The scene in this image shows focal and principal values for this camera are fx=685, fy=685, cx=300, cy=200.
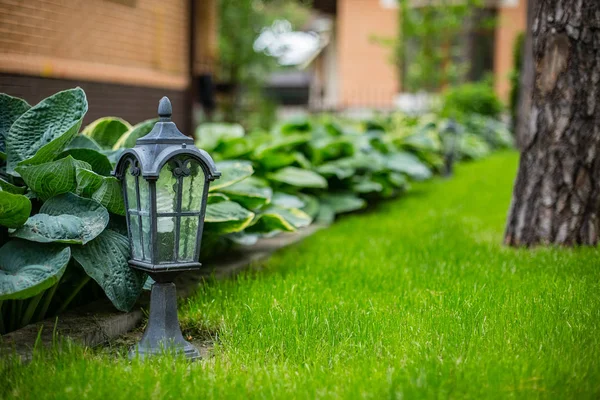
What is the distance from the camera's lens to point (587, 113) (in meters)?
3.99

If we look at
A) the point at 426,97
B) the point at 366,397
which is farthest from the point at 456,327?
the point at 426,97

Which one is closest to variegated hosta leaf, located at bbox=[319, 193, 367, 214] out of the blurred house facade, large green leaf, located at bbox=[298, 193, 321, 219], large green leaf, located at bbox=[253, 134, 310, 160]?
large green leaf, located at bbox=[298, 193, 321, 219]

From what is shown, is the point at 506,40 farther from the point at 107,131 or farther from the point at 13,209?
the point at 13,209

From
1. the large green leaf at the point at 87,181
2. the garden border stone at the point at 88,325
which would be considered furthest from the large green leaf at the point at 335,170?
the large green leaf at the point at 87,181

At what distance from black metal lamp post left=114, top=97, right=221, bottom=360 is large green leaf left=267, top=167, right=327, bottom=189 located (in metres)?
2.27

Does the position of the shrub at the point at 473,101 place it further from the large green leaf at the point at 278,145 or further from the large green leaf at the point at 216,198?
the large green leaf at the point at 216,198

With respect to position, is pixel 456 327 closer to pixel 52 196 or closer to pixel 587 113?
pixel 52 196

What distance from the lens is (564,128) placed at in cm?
403

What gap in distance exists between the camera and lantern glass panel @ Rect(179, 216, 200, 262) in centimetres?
247

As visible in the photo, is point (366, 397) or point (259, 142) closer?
point (366, 397)

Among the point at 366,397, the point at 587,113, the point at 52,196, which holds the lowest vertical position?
the point at 366,397

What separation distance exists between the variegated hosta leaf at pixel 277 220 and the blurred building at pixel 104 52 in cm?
217

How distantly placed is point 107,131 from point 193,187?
1256 mm

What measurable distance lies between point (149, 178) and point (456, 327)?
1.28 meters
